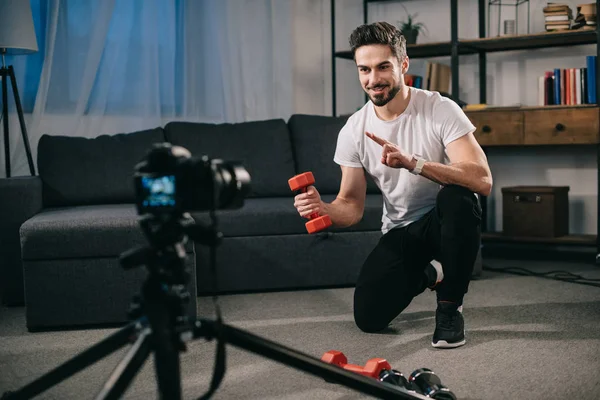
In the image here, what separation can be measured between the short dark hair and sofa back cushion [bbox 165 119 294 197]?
1.26m

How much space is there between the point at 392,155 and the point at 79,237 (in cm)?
114

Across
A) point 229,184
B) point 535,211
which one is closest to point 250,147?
point 535,211

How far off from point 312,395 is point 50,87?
2407mm

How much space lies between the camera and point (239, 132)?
133 inches

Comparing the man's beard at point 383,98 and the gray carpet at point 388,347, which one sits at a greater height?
the man's beard at point 383,98

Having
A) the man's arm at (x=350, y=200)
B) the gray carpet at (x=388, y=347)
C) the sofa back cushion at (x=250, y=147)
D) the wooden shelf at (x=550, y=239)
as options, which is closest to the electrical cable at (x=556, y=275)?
the gray carpet at (x=388, y=347)

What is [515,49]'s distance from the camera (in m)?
3.97

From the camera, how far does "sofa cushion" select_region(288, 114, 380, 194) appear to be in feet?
11.0

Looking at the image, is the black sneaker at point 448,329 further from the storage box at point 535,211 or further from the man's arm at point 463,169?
the storage box at point 535,211

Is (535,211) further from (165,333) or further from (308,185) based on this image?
(165,333)

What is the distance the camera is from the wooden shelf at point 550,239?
11.6ft

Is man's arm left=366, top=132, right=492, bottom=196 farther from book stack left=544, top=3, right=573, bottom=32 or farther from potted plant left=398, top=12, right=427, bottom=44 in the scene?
potted plant left=398, top=12, right=427, bottom=44

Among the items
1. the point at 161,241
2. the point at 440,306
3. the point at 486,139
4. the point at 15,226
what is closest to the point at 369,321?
the point at 440,306

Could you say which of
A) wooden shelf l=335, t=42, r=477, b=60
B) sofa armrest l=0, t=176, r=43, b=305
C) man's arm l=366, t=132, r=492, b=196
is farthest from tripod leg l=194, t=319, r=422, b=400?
wooden shelf l=335, t=42, r=477, b=60
